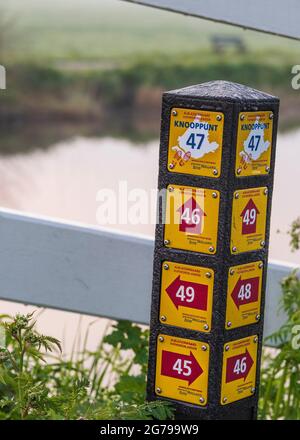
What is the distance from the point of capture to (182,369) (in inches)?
101

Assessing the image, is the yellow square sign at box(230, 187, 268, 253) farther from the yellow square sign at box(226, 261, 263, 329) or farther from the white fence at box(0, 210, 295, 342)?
the white fence at box(0, 210, 295, 342)

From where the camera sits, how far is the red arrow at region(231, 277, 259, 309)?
2.54 metres

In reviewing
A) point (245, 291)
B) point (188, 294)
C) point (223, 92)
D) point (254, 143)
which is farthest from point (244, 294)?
point (223, 92)

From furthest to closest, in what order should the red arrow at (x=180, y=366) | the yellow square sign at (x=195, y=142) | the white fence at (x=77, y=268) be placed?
1. the white fence at (x=77, y=268)
2. the red arrow at (x=180, y=366)
3. the yellow square sign at (x=195, y=142)

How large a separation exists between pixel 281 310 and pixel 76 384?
0.92m

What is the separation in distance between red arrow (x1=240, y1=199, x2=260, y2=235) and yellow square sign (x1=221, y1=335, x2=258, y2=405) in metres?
0.26

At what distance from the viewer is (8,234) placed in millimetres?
2873

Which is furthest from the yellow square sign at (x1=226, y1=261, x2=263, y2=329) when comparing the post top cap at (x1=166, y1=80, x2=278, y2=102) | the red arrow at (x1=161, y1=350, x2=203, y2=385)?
the post top cap at (x1=166, y1=80, x2=278, y2=102)

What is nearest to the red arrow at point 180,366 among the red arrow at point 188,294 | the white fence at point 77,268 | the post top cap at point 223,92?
the red arrow at point 188,294

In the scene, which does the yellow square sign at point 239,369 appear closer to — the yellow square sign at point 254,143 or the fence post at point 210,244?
the fence post at point 210,244

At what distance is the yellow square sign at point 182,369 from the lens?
2539 mm

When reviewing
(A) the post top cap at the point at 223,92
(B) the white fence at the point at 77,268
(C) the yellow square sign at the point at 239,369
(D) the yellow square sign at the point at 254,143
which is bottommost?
(C) the yellow square sign at the point at 239,369

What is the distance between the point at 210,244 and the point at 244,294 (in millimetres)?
164

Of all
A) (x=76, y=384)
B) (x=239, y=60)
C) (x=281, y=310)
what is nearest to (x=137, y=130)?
(x=239, y=60)
